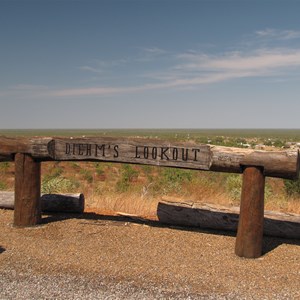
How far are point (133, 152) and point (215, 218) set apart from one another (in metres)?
1.80

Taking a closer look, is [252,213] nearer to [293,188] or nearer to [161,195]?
[161,195]

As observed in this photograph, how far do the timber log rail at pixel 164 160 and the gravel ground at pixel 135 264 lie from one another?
0.35 metres

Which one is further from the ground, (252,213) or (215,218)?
(252,213)

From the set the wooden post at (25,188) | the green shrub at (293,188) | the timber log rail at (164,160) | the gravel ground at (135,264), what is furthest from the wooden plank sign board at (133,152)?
the green shrub at (293,188)

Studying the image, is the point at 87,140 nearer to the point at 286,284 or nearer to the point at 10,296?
the point at 10,296

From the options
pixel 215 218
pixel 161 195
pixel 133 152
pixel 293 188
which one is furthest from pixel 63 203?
pixel 293 188

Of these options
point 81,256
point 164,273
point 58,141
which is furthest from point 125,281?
point 58,141

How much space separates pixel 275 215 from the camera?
598cm

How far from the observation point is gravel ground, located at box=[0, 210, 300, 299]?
13.1 ft

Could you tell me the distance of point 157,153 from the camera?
5.71m

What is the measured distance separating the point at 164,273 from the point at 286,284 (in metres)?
1.44

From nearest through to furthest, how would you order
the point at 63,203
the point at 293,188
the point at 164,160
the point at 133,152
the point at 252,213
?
the point at 252,213 < the point at 164,160 < the point at 133,152 < the point at 63,203 < the point at 293,188

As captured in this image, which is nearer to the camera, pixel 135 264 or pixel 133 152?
pixel 135 264

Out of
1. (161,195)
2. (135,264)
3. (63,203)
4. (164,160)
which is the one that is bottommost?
(161,195)
